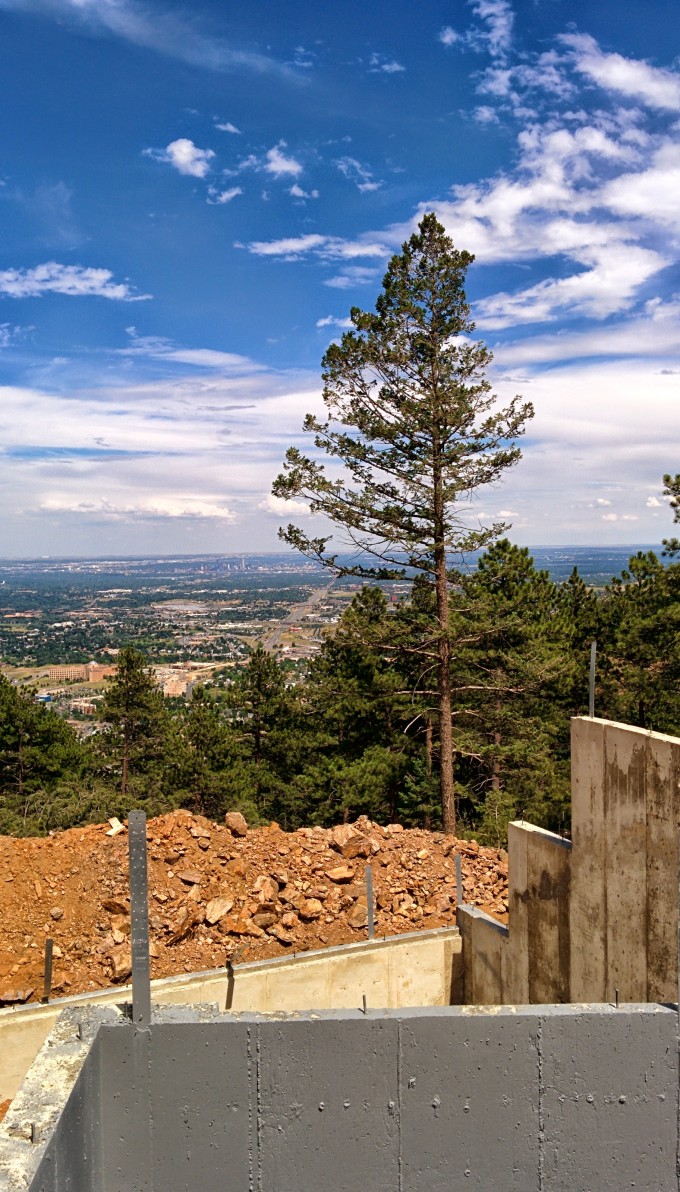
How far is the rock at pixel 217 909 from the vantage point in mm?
8164

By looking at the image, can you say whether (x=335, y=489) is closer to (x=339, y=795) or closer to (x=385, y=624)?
(x=385, y=624)

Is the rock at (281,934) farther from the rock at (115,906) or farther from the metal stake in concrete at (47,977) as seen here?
the metal stake in concrete at (47,977)

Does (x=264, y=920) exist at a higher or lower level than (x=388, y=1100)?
lower

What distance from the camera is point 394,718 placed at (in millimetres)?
19406

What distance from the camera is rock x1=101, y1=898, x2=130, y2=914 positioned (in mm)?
8195

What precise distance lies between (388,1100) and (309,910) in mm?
5064

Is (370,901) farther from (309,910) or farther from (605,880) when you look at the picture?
(605,880)

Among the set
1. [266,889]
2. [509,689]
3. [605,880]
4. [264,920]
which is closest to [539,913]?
[605,880]

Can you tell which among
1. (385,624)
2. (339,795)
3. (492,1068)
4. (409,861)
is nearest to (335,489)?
(385,624)

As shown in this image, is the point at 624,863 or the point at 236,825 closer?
the point at 624,863

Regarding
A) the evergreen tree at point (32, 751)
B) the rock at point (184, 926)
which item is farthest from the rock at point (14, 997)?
the evergreen tree at point (32, 751)

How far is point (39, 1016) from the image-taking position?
666cm

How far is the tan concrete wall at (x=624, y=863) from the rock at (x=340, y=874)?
3.74 meters

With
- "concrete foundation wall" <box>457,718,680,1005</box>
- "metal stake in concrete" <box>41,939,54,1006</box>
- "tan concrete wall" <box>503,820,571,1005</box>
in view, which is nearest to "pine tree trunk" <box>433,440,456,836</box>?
"tan concrete wall" <box>503,820,571,1005</box>
